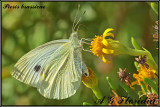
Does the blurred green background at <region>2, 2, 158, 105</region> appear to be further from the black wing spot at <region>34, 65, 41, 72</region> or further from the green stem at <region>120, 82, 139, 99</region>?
the green stem at <region>120, 82, 139, 99</region>

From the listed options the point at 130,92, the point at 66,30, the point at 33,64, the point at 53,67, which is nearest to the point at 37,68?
the point at 33,64

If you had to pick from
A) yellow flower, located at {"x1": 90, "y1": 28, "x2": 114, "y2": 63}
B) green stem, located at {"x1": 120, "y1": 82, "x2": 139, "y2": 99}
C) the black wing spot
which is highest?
yellow flower, located at {"x1": 90, "y1": 28, "x2": 114, "y2": 63}

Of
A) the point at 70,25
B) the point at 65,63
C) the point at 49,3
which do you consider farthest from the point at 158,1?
the point at 49,3

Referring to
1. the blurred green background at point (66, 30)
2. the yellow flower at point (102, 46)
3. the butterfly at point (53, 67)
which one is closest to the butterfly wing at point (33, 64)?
the butterfly at point (53, 67)

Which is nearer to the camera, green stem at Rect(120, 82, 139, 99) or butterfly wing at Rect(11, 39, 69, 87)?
green stem at Rect(120, 82, 139, 99)

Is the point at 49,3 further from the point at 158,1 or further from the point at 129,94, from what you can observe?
the point at 129,94

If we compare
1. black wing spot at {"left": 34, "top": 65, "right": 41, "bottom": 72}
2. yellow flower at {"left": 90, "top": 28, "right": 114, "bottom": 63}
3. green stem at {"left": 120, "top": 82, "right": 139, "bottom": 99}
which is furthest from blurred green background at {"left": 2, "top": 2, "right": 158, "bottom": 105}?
green stem at {"left": 120, "top": 82, "right": 139, "bottom": 99}

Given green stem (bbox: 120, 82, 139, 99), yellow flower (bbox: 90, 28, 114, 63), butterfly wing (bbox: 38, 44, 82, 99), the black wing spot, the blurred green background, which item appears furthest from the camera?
the blurred green background
